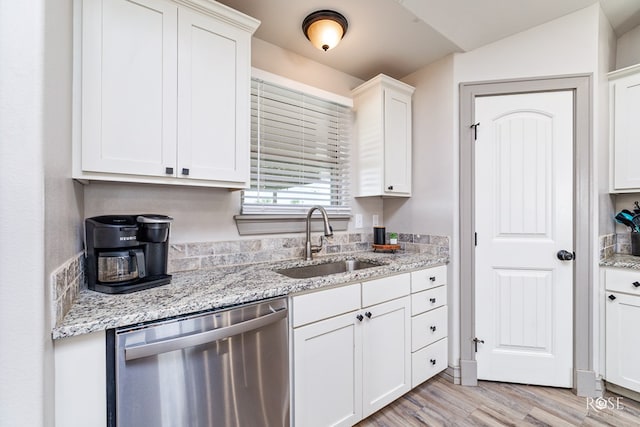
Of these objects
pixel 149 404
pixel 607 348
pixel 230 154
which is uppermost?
pixel 230 154

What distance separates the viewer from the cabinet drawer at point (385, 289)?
1630 millimetres

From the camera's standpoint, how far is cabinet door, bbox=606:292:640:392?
1812 mm

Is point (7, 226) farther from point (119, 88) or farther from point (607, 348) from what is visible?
point (607, 348)

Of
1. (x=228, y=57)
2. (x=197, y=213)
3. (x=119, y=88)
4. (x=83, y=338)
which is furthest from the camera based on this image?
(x=197, y=213)

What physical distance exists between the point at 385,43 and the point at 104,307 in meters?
2.27

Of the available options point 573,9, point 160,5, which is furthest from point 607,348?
point 160,5

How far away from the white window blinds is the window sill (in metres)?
0.04

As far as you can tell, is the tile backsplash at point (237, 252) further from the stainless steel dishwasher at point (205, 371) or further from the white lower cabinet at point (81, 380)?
the stainless steel dishwasher at point (205, 371)

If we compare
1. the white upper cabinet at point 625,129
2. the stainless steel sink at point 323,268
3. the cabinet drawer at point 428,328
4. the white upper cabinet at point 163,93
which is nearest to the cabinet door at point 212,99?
the white upper cabinet at point 163,93

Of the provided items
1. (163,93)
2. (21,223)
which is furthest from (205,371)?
(163,93)

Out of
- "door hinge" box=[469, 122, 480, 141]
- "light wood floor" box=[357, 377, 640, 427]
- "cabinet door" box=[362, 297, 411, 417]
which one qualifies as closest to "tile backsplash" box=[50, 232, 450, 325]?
"cabinet door" box=[362, 297, 411, 417]

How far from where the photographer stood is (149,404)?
98 centimetres

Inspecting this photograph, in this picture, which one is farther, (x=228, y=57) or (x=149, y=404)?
(x=228, y=57)

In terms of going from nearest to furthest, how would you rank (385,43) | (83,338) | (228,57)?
(83,338) → (228,57) → (385,43)
